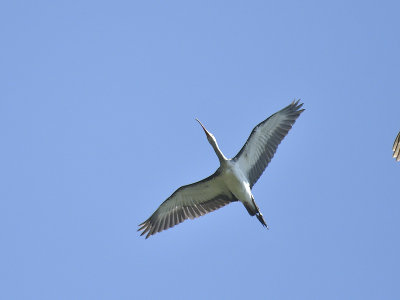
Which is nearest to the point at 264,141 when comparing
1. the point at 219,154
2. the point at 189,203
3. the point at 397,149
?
the point at 219,154

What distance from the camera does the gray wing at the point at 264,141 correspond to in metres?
24.4

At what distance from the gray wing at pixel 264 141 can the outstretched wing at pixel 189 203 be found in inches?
39.3

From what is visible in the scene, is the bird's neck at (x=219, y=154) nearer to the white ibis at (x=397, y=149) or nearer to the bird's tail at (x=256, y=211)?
the bird's tail at (x=256, y=211)

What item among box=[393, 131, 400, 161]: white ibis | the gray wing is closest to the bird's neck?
the gray wing

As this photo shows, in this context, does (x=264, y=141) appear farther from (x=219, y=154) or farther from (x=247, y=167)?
(x=219, y=154)

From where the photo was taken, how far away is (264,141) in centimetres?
2450

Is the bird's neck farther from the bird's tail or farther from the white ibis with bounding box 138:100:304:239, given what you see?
the bird's tail

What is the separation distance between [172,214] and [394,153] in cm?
761

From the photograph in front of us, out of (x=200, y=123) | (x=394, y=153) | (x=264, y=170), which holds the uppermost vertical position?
(x=200, y=123)

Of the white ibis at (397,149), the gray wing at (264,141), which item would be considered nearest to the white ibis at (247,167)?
the gray wing at (264,141)

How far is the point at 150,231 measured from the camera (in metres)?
26.0

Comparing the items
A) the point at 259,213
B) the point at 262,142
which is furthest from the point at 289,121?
the point at 259,213

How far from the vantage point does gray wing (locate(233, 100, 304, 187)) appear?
2438 centimetres

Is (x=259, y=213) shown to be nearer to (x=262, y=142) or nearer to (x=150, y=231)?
(x=262, y=142)
